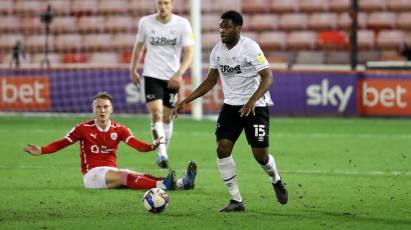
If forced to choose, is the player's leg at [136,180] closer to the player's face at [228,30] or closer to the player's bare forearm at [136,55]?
the player's face at [228,30]

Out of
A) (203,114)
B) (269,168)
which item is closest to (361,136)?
(203,114)

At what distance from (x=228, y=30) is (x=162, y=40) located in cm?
428

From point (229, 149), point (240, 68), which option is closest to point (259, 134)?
point (229, 149)

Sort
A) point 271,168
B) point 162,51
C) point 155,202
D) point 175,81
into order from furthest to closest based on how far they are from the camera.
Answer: point 162,51, point 175,81, point 271,168, point 155,202

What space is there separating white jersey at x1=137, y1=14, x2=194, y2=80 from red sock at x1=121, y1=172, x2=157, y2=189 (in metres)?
2.83

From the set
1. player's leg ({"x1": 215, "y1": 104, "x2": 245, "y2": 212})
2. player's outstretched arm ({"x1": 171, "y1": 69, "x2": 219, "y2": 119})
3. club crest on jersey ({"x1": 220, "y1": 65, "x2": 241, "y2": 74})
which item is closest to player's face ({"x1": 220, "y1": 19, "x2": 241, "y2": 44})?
club crest on jersey ({"x1": 220, "y1": 65, "x2": 241, "y2": 74})

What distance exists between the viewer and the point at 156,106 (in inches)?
478

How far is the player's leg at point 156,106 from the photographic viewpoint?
38.8 ft

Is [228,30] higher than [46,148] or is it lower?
higher

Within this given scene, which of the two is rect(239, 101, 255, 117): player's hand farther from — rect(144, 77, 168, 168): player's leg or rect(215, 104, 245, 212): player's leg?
rect(144, 77, 168, 168): player's leg

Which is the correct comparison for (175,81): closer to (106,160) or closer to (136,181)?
(106,160)

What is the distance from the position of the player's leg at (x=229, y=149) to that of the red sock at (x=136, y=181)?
1.45 metres

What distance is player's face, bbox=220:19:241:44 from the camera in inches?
323

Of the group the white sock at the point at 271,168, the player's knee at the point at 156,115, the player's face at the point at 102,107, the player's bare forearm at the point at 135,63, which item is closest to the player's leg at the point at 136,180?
the player's face at the point at 102,107
